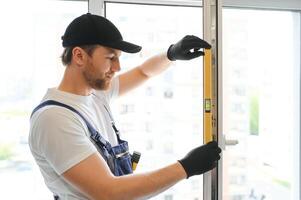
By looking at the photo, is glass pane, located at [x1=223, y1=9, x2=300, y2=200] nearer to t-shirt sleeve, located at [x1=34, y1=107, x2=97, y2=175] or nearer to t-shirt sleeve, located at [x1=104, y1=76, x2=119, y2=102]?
t-shirt sleeve, located at [x1=104, y1=76, x2=119, y2=102]

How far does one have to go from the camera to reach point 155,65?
1430 mm

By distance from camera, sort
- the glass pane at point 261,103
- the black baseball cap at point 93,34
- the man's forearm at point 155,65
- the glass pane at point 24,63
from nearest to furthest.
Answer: the black baseball cap at point 93,34 < the man's forearm at point 155,65 < the glass pane at point 24,63 < the glass pane at point 261,103

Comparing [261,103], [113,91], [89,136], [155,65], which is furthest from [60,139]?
[261,103]

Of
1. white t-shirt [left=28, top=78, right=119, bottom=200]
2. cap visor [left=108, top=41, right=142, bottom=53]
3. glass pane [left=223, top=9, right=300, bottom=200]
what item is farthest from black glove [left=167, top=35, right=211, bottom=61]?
glass pane [left=223, top=9, right=300, bottom=200]

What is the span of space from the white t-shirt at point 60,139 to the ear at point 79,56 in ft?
0.40

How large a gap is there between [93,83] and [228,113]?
3.03 feet

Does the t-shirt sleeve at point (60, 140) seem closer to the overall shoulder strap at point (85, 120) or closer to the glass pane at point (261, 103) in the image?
the overall shoulder strap at point (85, 120)

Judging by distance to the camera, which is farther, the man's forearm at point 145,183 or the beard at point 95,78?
the beard at point 95,78

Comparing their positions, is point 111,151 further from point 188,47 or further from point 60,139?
point 188,47

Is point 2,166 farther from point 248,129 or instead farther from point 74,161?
point 248,129

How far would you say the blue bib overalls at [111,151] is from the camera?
3.57 ft

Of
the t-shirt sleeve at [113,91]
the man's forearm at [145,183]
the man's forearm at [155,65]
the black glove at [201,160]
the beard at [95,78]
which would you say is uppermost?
the man's forearm at [155,65]

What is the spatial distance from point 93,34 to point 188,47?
0.35m

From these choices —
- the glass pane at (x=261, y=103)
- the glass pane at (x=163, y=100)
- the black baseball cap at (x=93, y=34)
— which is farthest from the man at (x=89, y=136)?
the glass pane at (x=261, y=103)
